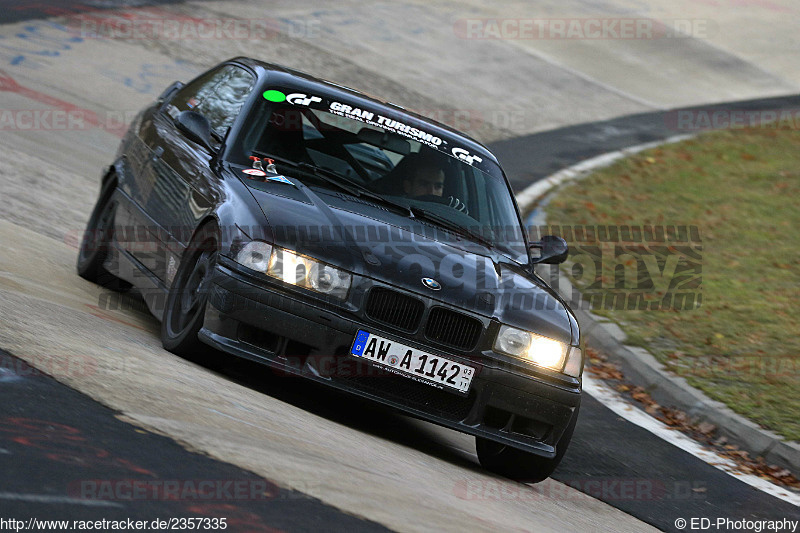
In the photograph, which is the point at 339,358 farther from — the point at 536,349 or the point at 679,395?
the point at 679,395

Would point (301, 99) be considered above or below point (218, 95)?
above

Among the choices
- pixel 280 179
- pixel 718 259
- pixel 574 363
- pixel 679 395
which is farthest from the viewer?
pixel 718 259

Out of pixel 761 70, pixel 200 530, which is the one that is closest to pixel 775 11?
pixel 761 70

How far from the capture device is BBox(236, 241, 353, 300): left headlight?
18.0 ft

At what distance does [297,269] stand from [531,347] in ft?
3.86

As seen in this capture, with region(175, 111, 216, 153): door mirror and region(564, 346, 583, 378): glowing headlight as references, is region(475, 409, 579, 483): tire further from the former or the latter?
region(175, 111, 216, 153): door mirror

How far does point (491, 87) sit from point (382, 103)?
1468 centimetres

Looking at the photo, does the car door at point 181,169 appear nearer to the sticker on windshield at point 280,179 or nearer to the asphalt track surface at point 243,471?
the sticker on windshield at point 280,179

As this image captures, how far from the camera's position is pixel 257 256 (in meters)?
5.53

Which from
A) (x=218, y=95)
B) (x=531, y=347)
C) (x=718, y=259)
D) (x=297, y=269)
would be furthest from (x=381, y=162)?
(x=718, y=259)

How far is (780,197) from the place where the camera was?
53.7 ft

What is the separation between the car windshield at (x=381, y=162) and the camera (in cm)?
658

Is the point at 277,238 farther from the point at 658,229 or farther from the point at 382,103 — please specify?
the point at 658,229

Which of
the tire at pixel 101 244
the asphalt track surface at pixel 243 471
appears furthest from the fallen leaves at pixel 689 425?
the tire at pixel 101 244
